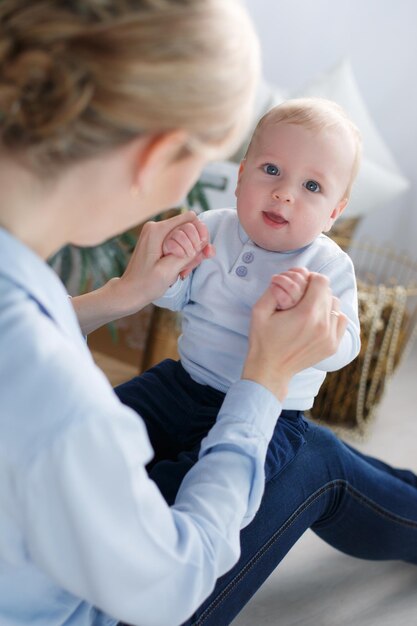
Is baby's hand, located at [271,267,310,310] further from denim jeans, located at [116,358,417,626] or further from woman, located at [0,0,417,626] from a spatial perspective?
denim jeans, located at [116,358,417,626]

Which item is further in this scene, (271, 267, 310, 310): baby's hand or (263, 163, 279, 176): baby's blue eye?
(263, 163, 279, 176): baby's blue eye

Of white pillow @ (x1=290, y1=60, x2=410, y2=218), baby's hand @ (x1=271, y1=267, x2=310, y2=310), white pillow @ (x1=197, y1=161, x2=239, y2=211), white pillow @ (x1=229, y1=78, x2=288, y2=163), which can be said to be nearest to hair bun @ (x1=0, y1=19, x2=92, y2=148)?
baby's hand @ (x1=271, y1=267, x2=310, y2=310)

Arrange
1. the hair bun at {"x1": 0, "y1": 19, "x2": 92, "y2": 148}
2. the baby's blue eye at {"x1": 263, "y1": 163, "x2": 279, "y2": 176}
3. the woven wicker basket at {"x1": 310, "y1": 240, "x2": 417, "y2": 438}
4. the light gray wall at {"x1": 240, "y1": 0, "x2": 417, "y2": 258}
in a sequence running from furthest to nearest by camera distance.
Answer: the light gray wall at {"x1": 240, "y1": 0, "x2": 417, "y2": 258}, the woven wicker basket at {"x1": 310, "y1": 240, "x2": 417, "y2": 438}, the baby's blue eye at {"x1": 263, "y1": 163, "x2": 279, "y2": 176}, the hair bun at {"x1": 0, "y1": 19, "x2": 92, "y2": 148}

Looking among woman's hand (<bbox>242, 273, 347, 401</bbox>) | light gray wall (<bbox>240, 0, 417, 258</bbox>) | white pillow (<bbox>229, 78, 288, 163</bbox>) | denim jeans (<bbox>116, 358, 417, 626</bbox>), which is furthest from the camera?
light gray wall (<bbox>240, 0, 417, 258</bbox>)

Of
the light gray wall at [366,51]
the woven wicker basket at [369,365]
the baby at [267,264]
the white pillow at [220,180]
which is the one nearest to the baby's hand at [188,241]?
the baby at [267,264]

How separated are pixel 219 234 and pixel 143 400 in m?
0.27

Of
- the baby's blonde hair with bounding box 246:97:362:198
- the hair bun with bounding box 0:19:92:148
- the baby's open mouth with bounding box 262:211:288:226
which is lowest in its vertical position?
the baby's open mouth with bounding box 262:211:288:226

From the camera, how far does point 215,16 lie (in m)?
0.66

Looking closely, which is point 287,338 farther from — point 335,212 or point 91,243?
point 335,212

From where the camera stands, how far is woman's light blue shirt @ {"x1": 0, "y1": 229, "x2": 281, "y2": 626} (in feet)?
2.08

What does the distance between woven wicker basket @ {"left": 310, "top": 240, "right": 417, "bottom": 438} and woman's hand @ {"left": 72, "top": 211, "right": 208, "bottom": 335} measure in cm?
124

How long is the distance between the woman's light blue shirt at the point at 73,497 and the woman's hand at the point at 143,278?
330 mm

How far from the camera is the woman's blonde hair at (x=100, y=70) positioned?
2.05 ft

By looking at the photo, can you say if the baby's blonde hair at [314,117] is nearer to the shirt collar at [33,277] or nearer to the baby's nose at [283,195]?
the baby's nose at [283,195]
